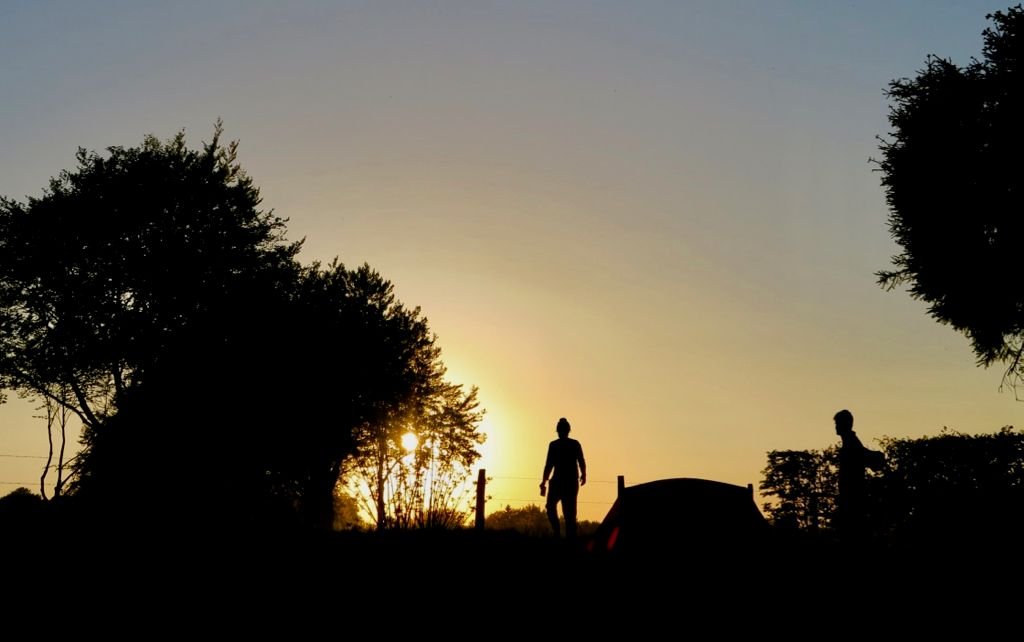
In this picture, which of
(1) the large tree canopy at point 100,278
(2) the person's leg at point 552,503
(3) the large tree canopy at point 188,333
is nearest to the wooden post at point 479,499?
(2) the person's leg at point 552,503

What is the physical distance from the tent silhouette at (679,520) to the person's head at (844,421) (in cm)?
330

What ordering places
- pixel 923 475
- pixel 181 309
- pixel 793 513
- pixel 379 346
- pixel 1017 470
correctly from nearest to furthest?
pixel 1017 470 < pixel 923 475 < pixel 793 513 < pixel 181 309 < pixel 379 346

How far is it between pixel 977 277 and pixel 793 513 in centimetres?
939

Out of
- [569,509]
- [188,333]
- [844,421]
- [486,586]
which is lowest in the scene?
[486,586]

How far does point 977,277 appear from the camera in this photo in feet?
76.0

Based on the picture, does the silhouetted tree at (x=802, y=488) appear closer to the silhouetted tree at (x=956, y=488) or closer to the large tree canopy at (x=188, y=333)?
the silhouetted tree at (x=956, y=488)

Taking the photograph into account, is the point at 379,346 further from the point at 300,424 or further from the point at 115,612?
the point at 115,612

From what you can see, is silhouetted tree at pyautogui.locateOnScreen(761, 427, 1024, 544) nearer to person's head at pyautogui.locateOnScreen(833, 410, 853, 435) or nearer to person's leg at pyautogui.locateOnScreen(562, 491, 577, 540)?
person's head at pyautogui.locateOnScreen(833, 410, 853, 435)

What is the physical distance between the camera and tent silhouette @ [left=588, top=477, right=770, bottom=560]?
304 inches

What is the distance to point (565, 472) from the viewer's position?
15.0 meters

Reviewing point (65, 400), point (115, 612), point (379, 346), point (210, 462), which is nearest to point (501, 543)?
point (115, 612)

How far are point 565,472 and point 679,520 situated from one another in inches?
282

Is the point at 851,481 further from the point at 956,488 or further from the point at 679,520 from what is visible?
the point at 956,488

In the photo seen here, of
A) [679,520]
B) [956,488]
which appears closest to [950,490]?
[956,488]
